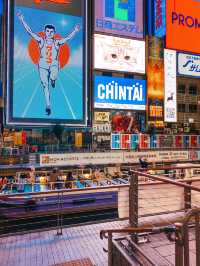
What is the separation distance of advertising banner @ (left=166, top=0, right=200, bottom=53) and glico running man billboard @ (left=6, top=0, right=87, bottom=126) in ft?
14.5

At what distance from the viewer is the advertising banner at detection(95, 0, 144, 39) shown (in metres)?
14.5

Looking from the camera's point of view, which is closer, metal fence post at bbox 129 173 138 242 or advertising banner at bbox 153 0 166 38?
metal fence post at bbox 129 173 138 242

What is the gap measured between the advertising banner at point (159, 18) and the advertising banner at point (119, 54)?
96cm

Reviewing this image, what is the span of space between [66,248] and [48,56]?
35.2 ft

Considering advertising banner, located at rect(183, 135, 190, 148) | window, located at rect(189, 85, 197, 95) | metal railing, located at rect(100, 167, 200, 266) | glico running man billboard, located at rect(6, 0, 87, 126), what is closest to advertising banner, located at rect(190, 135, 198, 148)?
advertising banner, located at rect(183, 135, 190, 148)

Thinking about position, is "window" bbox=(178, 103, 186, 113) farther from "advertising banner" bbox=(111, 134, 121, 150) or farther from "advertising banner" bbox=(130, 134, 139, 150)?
"advertising banner" bbox=(111, 134, 121, 150)

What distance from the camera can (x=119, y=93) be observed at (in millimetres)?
14602

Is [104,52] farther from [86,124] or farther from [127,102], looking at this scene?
[86,124]

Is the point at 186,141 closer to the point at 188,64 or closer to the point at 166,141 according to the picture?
the point at 166,141

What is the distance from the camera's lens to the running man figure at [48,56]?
42.8ft

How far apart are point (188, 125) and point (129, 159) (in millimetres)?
6179

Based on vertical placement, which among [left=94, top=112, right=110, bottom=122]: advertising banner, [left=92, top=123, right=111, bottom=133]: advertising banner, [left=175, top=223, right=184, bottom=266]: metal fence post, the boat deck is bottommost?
the boat deck

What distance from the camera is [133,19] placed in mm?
15422

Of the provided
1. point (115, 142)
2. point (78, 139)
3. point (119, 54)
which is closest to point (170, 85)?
point (119, 54)
